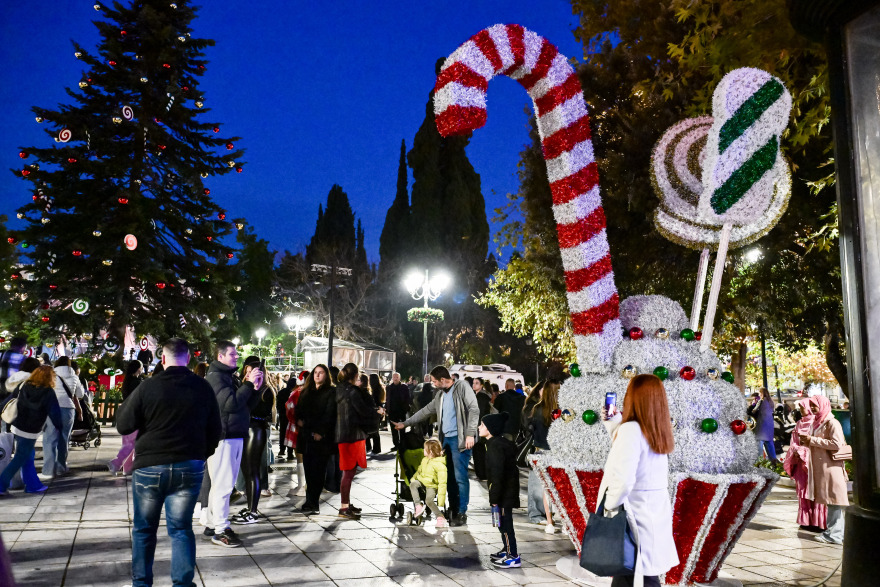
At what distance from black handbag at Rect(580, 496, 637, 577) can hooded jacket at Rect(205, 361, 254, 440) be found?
4463mm

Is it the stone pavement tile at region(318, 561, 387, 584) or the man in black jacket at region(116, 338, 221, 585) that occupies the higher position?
the man in black jacket at region(116, 338, 221, 585)

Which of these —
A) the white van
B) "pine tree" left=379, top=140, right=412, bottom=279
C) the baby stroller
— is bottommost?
the baby stroller

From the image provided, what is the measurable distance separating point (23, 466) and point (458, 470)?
5.69m

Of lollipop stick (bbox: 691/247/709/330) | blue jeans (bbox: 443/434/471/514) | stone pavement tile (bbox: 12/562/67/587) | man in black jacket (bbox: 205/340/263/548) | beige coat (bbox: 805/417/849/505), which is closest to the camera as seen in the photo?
stone pavement tile (bbox: 12/562/67/587)

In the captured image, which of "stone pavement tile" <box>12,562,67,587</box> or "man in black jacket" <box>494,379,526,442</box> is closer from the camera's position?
"stone pavement tile" <box>12,562,67,587</box>

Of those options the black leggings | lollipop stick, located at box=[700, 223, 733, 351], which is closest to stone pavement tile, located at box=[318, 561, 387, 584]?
the black leggings

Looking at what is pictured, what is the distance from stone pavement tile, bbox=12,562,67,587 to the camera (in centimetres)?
511

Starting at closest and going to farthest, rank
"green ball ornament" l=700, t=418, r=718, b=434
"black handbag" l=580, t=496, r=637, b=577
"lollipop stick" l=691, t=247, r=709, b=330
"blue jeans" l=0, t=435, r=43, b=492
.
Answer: "black handbag" l=580, t=496, r=637, b=577, "green ball ornament" l=700, t=418, r=718, b=434, "lollipop stick" l=691, t=247, r=709, b=330, "blue jeans" l=0, t=435, r=43, b=492

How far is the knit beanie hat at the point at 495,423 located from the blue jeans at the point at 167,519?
3106mm

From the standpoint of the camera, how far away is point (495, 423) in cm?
695

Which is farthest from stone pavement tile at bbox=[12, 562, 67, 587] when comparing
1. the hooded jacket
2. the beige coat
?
the beige coat

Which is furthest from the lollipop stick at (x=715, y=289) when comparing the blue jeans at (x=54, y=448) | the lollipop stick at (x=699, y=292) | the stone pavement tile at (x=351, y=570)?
the blue jeans at (x=54, y=448)

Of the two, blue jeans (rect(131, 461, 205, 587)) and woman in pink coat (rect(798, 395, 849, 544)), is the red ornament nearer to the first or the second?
woman in pink coat (rect(798, 395, 849, 544))

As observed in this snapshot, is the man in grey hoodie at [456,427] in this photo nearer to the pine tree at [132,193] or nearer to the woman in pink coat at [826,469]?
the woman in pink coat at [826,469]
